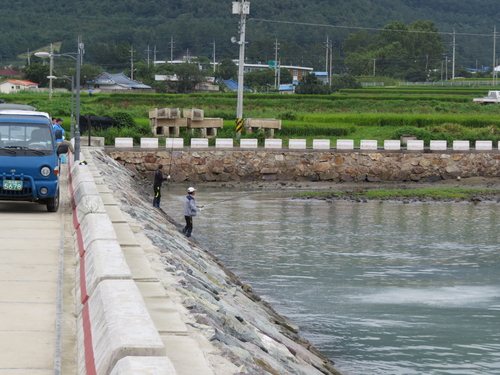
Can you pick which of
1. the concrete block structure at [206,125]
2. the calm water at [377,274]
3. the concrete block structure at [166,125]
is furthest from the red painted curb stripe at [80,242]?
the concrete block structure at [206,125]

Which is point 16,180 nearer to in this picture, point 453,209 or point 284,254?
point 284,254

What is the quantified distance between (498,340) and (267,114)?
1955 inches

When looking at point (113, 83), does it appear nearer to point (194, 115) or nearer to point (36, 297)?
point (194, 115)

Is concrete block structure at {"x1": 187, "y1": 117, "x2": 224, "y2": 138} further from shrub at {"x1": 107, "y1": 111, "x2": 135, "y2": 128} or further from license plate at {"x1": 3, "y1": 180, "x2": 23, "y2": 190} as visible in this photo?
license plate at {"x1": 3, "y1": 180, "x2": 23, "y2": 190}

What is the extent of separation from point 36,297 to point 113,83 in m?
114

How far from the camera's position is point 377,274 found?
20.4m

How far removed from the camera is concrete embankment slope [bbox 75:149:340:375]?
7.34 metres

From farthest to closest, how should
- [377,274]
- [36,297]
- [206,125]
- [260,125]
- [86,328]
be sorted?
[260,125] < [206,125] < [377,274] < [36,297] < [86,328]

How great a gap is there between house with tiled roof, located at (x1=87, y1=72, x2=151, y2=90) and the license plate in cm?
10217

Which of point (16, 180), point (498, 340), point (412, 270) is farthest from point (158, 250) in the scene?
point (412, 270)

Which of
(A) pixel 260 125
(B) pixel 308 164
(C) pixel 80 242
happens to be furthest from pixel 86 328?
(A) pixel 260 125

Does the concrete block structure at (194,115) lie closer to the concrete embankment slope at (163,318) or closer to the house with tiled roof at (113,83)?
the concrete embankment slope at (163,318)

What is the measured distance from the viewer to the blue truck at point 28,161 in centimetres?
1759

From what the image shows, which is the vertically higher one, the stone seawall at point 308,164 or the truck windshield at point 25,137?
the truck windshield at point 25,137
